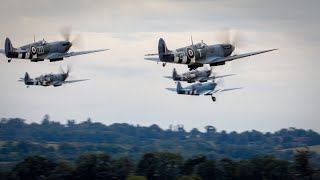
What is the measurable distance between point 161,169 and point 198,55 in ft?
192

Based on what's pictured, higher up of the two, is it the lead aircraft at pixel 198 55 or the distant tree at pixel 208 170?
the lead aircraft at pixel 198 55

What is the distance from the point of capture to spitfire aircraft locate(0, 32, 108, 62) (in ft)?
324

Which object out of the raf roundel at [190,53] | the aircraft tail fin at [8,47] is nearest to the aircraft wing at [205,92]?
the raf roundel at [190,53]

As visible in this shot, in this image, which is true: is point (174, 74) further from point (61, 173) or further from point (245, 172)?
point (61, 173)

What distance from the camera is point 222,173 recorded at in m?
147

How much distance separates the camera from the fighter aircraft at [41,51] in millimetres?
98688

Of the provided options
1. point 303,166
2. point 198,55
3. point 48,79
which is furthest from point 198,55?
point 303,166

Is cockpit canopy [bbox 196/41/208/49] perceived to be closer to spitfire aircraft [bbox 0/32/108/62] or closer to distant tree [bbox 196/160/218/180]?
spitfire aircraft [bbox 0/32/108/62]

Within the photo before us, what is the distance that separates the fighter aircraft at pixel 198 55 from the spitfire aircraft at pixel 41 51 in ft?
26.3

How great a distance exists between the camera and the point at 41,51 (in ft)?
332

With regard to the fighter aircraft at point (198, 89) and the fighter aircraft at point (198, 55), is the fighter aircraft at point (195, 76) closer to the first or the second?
the fighter aircraft at point (198, 89)

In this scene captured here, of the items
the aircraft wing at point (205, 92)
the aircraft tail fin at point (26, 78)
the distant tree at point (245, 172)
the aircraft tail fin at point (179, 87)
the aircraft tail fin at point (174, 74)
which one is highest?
the aircraft tail fin at point (174, 74)

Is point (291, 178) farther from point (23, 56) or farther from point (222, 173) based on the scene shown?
point (23, 56)

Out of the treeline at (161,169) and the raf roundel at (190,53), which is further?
the treeline at (161,169)
